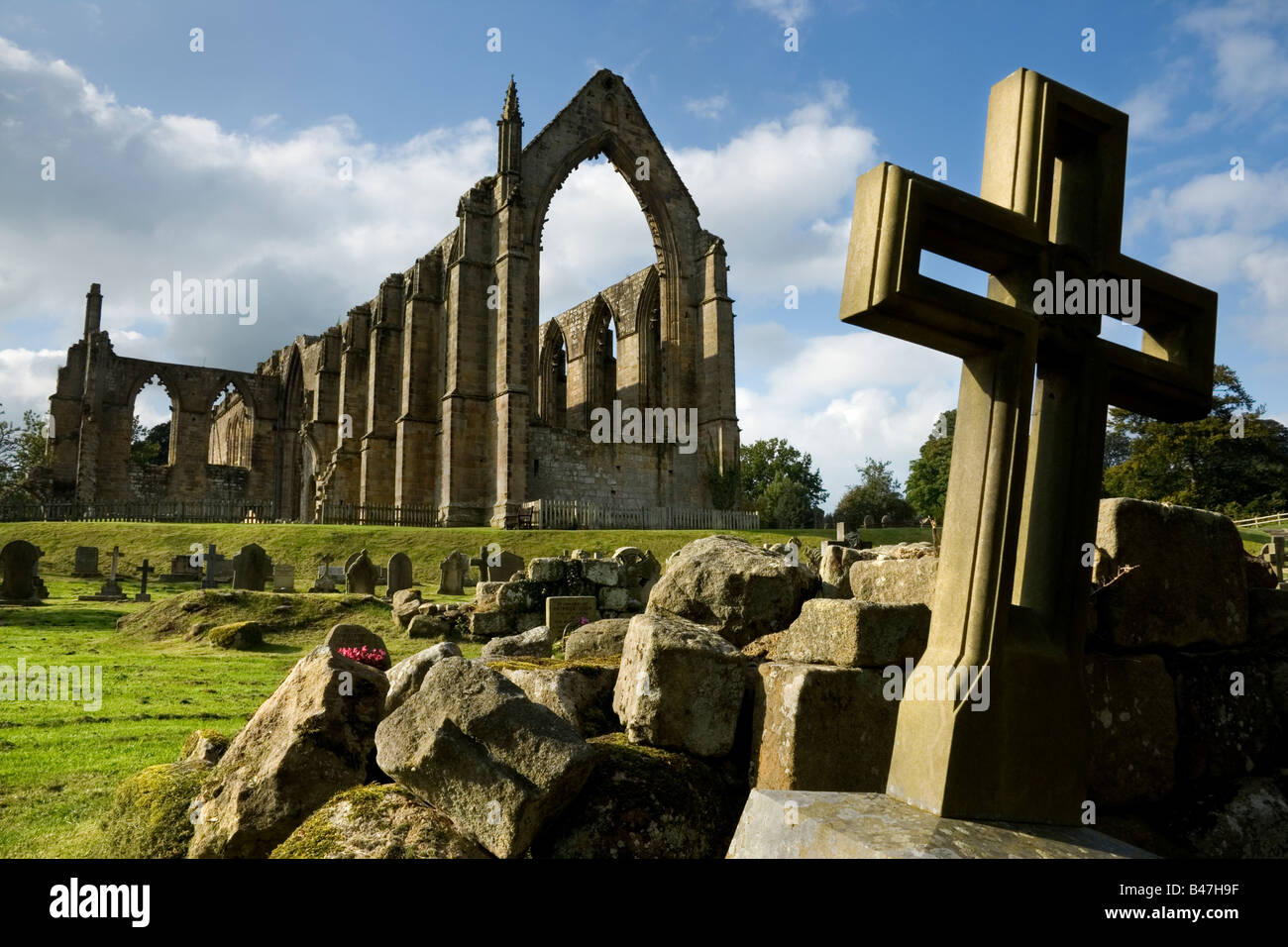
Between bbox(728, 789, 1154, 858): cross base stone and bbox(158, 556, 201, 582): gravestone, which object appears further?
bbox(158, 556, 201, 582): gravestone

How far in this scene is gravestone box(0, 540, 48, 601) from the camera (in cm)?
1628

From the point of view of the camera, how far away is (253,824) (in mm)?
3381

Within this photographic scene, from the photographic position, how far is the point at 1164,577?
11.6 feet

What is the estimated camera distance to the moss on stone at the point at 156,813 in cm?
372

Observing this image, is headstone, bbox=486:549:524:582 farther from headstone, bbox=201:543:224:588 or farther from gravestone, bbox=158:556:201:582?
gravestone, bbox=158:556:201:582

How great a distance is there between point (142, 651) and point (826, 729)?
37.7ft

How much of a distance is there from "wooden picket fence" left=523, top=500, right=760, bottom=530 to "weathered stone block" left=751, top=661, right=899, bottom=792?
2660 cm

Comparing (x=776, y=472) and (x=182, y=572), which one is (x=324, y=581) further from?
(x=776, y=472)

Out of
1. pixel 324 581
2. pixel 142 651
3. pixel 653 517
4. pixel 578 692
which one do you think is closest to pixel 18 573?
pixel 324 581

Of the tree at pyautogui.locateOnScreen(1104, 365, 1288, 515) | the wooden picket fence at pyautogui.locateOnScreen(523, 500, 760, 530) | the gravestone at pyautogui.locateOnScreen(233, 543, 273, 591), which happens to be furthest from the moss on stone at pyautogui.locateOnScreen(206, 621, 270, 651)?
the tree at pyautogui.locateOnScreen(1104, 365, 1288, 515)

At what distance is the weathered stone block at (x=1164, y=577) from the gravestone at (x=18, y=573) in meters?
18.7

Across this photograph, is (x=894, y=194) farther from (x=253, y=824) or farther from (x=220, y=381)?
(x=220, y=381)

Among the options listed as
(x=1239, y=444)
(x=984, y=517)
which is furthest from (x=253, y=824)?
(x=1239, y=444)
